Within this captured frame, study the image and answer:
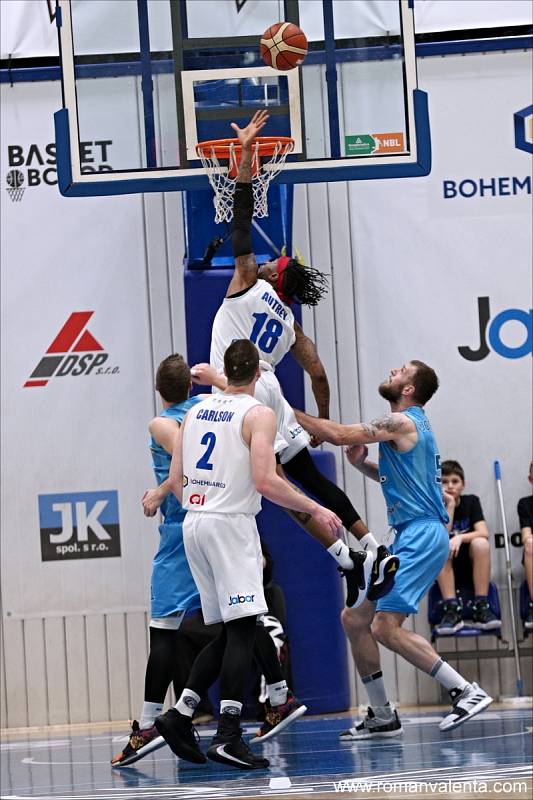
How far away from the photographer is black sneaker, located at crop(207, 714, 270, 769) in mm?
6516

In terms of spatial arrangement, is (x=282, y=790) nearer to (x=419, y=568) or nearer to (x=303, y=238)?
(x=419, y=568)

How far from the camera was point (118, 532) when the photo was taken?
1042 centimetres

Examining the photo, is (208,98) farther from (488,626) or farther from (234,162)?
(488,626)

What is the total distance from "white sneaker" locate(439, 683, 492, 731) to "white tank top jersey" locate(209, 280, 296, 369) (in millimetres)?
2448

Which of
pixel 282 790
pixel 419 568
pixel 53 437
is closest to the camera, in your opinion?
pixel 282 790

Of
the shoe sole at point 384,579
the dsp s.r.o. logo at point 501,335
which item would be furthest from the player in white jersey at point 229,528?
the dsp s.r.o. logo at point 501,335

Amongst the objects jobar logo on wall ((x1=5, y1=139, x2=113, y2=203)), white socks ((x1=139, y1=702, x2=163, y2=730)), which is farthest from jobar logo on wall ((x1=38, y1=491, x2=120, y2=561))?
white socks ((x1=139, y1=702, x2=163, y2=730))

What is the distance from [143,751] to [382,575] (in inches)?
68.6

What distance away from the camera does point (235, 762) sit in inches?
258

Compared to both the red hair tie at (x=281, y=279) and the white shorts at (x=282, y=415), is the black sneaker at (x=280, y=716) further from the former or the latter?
the red hair tie at (x=281, y=279)

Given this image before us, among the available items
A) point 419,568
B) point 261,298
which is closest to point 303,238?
point 261,298

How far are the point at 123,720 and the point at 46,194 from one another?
447 cm

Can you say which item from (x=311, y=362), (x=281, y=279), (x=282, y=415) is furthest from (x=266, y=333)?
(x=311, y=362)

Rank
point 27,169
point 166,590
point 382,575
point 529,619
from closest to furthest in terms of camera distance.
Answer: point 166,590
point 382,575
point 529,619
point 27,169
